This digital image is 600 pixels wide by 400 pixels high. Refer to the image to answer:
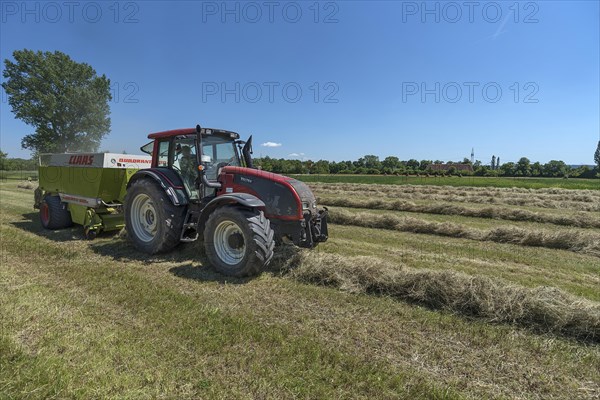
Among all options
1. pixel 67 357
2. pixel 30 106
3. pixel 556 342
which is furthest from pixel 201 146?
pixel 30 106

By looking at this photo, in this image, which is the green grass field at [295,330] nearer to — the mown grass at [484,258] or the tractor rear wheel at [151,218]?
the mown grass at [484,258]

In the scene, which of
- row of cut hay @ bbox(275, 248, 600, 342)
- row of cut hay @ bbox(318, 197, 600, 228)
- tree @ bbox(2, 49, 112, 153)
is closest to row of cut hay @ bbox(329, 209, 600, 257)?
row of cut hay @ bbox(318, 197, 600, 228)

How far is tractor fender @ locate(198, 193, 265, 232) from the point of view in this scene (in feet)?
16.4

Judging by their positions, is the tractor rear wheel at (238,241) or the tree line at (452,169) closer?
the tractor rear wheel at (238,241)

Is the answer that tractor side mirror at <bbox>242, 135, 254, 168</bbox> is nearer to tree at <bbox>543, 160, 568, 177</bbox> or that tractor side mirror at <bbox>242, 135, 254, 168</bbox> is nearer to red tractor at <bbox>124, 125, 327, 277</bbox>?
red tractor at <bbox>124, 125, 327, 277</bbox>

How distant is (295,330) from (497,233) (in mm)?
6651

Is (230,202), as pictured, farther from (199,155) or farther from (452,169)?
(452,169)

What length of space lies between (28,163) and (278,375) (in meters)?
58.2

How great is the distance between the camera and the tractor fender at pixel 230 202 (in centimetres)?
499

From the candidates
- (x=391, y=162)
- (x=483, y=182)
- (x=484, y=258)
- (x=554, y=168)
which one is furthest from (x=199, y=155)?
(x=554, y=168)

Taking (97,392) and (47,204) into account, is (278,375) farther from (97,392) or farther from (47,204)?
(47,204)

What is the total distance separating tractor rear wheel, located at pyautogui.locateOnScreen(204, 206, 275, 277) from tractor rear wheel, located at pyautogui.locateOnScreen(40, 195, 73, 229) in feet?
16.6

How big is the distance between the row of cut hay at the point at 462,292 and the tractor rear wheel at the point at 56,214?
236 inches

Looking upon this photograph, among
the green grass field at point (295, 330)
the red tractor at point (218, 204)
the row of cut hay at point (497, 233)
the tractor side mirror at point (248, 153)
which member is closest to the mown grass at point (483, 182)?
the row of cut hay at point (497, 233)
